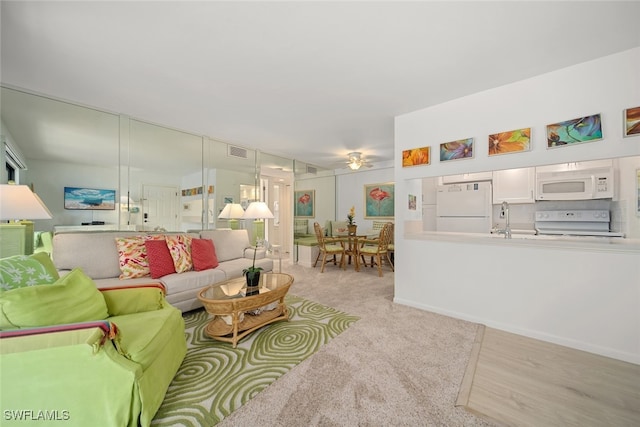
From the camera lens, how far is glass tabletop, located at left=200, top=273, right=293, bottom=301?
2.25 meters

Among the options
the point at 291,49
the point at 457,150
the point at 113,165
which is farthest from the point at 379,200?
the point at 113,165

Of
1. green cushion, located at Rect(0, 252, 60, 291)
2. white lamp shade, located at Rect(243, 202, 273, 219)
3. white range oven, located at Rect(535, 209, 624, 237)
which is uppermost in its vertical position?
white lamp shade, located at Rect(243, 202, 273, 219)

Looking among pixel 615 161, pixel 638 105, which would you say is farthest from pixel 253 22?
pixel 615 161

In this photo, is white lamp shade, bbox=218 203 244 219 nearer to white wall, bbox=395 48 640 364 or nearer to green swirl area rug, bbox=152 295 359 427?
green swirl area rug, bbox=152 295 359 427

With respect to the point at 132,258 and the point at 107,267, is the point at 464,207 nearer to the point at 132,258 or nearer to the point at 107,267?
the point at 132,258

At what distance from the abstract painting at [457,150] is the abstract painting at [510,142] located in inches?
7.6

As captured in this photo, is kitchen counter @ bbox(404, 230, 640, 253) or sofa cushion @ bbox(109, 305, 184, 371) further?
kitchen counter @ bbox(404, 230, 640, 253)

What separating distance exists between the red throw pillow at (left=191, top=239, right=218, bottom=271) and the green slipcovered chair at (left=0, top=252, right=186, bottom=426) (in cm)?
160

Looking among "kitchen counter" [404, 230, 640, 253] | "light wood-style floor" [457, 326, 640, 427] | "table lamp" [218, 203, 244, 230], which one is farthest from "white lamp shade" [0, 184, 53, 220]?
"kitchen counter" [404, 230, 640, 253]

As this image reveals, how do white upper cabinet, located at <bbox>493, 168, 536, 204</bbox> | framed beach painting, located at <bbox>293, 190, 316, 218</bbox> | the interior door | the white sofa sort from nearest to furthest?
the white sofa
the interior door
white upper cabinet, located at <bbox>493, 168, 536, 204</bbox>
framed beach painting, located at <bbox>293, 190, 316, 218</bbox>

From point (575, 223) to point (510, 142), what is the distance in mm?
2057

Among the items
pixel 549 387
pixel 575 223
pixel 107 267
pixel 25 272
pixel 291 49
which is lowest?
pixel 549 387

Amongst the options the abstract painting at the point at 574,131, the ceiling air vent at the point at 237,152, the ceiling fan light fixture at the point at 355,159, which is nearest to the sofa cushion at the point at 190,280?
the ceiling air vent at the point at 237,152

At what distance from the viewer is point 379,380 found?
167 cm
